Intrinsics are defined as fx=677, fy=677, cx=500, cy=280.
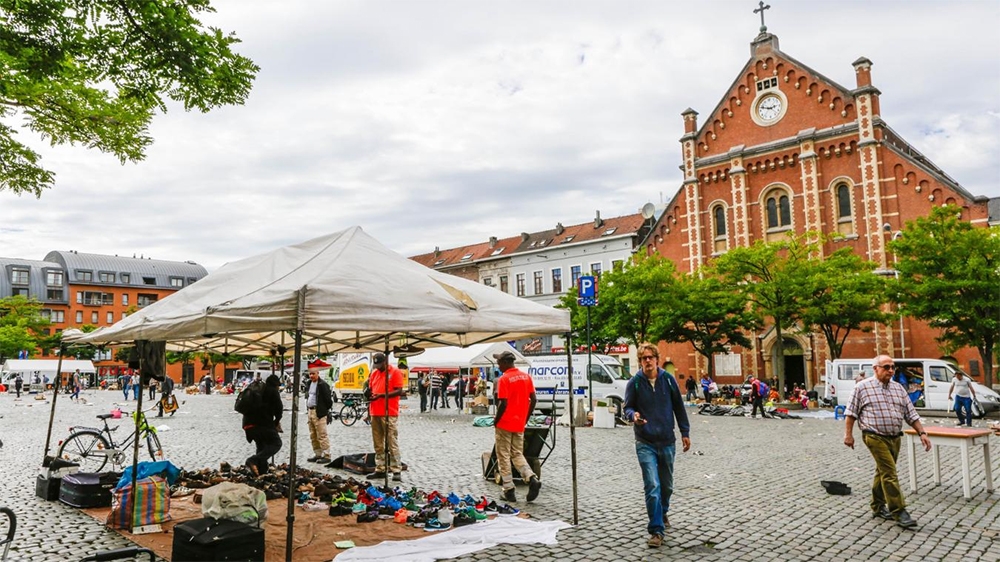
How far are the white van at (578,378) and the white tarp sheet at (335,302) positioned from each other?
1683 cm

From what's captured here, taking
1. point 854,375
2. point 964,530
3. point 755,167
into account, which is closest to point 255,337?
point 964,530

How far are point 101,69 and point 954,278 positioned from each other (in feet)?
92.8

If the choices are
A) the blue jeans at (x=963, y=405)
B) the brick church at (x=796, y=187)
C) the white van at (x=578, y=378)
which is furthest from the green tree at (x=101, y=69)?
the brick church at (x=796, y=187)

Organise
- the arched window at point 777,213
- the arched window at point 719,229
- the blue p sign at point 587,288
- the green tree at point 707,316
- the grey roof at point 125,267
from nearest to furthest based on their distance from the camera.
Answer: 1. the blue p sign at point 587,288
2. the green tree at point 707,316
3. the arched window at point 777,213
4. the arched window at point 719,229
5. the grey roof at point 125,267

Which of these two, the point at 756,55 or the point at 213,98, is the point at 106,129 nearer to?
the point at 213,98

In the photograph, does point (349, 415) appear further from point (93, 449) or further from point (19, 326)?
point (19, 326)

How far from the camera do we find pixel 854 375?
26.4 m

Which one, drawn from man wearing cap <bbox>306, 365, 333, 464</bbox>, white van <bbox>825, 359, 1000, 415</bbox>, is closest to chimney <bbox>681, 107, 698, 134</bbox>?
white van <bbox>825, 359, 1000, 415</bbox>

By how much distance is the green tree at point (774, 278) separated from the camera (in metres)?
29.7

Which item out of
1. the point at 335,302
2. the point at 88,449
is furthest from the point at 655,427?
the point at 88,449

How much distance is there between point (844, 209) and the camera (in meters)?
36.2

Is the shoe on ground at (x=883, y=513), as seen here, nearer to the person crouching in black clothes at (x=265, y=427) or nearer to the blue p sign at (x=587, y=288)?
the person crouching in black clothes at (x=265, y=427)

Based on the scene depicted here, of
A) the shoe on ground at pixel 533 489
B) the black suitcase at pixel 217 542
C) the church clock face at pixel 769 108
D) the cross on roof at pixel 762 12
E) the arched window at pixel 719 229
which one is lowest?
the shoe on ground at pixel 533 489

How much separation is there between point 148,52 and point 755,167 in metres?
37.3
